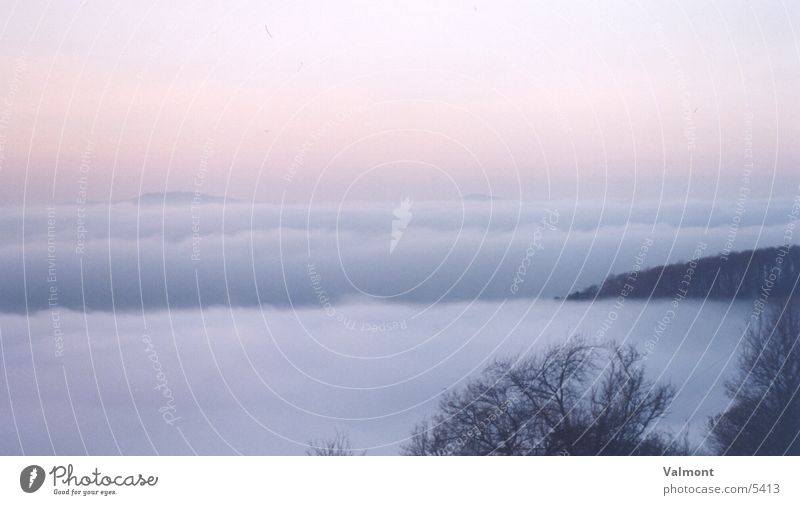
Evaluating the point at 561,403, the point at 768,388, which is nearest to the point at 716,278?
the point at 768,388

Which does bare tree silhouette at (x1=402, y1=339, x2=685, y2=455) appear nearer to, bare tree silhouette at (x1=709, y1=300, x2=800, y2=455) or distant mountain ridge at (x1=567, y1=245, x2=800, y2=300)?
distant mountain ridge at (x1=567, y1=245, x2=800, y2=300)

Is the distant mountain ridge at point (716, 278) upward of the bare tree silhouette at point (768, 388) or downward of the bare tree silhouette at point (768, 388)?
upward

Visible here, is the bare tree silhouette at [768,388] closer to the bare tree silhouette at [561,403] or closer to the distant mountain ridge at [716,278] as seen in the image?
the distant mountain ridge at [716,278]

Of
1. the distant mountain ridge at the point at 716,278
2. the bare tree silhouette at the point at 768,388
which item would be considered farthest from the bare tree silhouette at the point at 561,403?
the bare tree silhouette at the point at 768,388

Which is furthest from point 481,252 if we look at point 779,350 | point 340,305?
point 779,350

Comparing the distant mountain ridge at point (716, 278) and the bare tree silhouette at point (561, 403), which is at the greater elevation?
the distant mountain ridge at point (716, 278)

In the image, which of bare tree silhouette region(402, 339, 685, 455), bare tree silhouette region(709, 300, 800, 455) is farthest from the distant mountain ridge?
bare tree silhouette region(402, 339, 685, 455)
